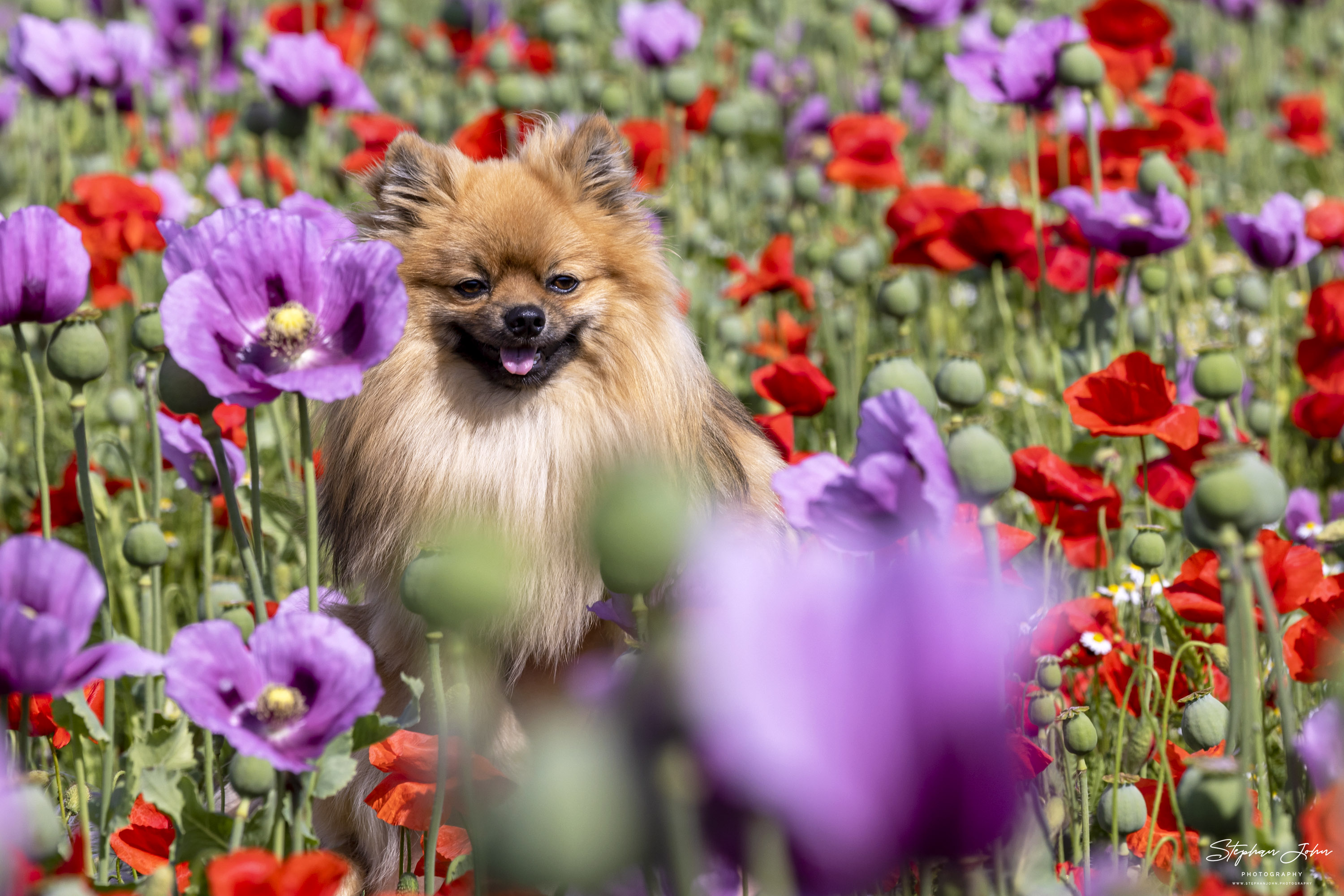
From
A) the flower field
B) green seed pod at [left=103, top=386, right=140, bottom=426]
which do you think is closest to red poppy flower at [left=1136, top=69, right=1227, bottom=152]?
the flower field

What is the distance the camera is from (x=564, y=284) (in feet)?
10.2

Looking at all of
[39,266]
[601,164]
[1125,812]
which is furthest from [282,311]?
[601,164]

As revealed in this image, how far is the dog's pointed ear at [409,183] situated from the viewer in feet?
9.98

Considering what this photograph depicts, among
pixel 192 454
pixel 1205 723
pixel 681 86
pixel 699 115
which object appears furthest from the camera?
pixel 699 115

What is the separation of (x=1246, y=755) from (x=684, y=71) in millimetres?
3731

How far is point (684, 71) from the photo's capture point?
14.7ft

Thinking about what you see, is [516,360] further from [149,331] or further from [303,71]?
[303,71]

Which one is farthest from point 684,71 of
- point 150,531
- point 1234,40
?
point 1234,40

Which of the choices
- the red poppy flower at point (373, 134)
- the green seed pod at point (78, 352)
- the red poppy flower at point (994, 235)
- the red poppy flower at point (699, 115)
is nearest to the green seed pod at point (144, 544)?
the green seed pod at point (78, 352)

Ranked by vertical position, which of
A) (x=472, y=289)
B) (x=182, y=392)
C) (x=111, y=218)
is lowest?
(x=182, y=392)

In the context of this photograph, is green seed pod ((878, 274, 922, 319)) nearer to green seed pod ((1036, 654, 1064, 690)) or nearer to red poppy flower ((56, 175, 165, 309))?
green seed pod ((1036, 654, 1064, 690))

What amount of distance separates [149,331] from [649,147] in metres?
2.74

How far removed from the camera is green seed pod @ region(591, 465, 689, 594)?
84 centimetres

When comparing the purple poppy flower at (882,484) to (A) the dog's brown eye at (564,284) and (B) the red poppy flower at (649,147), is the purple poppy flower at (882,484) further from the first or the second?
(B) the red poppy flower at (649,147)
